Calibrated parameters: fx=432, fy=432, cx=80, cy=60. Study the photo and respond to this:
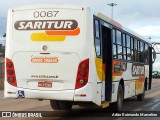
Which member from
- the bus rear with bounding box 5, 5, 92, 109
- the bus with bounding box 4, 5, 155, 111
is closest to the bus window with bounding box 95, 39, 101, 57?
the bus with bounding box 4, 5, 155, 111

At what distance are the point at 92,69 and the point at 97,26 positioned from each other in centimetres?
148

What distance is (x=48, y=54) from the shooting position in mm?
11820

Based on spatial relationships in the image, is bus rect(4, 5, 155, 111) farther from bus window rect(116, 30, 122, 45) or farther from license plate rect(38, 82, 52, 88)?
bus window rect(116, 30, 122, 45)

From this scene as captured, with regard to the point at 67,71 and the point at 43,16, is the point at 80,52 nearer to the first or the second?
the point at 67,71

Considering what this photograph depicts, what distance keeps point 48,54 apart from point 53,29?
2.30 ft

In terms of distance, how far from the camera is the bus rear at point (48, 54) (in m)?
11.6

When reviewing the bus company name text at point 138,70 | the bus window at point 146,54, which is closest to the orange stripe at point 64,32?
the bus company name text at point 138,70

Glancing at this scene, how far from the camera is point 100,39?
12797 millimetres

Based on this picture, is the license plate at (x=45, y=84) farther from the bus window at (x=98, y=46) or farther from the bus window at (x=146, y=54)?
the bus window at (x=146, y=54)

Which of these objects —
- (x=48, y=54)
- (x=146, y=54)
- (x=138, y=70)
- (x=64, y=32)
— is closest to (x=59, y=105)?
(x=48, y=54)

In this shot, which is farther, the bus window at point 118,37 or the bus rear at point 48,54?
the bus window at point 118,37

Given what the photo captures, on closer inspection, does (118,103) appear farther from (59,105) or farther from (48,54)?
(48,54)

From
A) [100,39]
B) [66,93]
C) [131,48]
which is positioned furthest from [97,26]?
[131,48]

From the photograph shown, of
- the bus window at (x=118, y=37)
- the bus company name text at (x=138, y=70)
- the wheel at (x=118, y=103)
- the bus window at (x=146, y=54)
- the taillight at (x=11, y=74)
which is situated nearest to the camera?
the taillight at (x=11, y=74)
